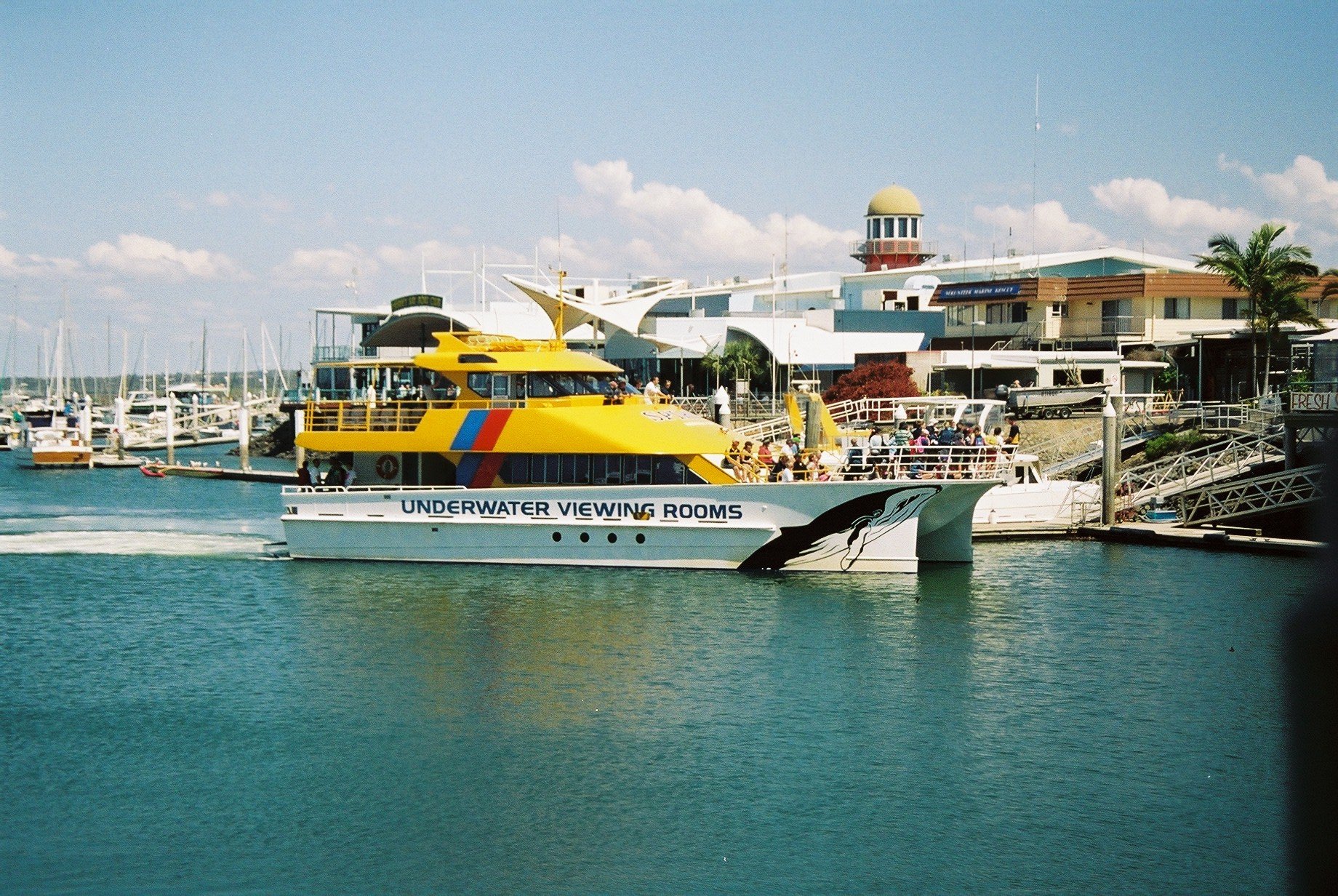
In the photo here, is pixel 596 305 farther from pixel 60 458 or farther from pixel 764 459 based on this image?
pixel 60 458

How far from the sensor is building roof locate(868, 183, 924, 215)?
8712cm

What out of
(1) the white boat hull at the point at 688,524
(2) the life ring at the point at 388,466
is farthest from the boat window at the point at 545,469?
(2) the life ring at the point at 388,466

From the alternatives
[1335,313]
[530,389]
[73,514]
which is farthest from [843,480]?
[1335,313]

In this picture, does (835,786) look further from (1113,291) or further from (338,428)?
(1113,291)

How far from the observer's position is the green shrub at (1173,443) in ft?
137

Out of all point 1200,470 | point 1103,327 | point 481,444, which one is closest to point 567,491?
point 481,444

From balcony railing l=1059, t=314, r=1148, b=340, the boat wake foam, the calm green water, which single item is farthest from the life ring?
balcony railing l=1059, t=314, r=1148, b=340

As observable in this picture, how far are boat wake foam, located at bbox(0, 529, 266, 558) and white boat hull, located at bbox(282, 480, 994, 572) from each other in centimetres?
602

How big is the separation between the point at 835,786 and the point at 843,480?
42.1 ft

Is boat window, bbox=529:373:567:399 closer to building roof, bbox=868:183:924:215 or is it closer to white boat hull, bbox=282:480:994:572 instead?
white boat hull, bbox=282:480:994:572

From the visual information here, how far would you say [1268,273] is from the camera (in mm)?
49250

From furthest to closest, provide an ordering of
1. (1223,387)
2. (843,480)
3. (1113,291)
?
1. (1113,291)
2. (1223,387)
3. (843,480)

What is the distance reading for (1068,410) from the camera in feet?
164

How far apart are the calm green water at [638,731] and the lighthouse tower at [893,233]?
56.4 metres
